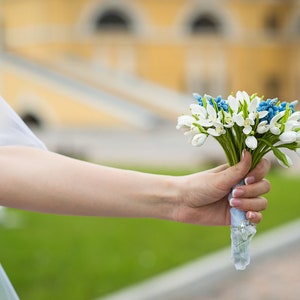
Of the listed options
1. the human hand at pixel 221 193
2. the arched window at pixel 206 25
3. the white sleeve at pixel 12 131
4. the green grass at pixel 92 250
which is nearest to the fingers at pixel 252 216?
the human hand at pixel 221 193

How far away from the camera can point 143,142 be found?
23109 millimetres

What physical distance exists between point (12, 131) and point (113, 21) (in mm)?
29358

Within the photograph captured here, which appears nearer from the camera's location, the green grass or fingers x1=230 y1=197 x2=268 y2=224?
fingers x1=230 y1=197 x2=268 y2=224

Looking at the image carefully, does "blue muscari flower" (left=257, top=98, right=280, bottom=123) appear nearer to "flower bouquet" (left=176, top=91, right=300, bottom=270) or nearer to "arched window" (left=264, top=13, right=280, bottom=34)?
"flower bouquet" (left=176, top=91, right=300, bottom=270)

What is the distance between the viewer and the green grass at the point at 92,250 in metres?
6.57

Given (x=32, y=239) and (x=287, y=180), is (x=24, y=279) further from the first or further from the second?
(x=287, y=180)

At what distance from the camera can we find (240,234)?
2180 mm

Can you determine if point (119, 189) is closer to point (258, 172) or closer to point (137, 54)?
point (258, 172)

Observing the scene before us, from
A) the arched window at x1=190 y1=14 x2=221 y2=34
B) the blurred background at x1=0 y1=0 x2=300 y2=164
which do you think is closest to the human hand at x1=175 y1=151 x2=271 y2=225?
the blurred background at x1=0 y1=0 x2=300 y2=164

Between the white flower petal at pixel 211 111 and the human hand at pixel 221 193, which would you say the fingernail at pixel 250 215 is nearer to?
the human hand at pixel 221 193

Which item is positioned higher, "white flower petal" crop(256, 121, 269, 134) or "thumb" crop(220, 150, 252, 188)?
"white flower petal" crop(256, 121, 269, 134)

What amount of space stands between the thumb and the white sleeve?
1.58 ft

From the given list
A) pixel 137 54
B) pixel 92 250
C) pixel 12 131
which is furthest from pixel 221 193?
pixel 137 54

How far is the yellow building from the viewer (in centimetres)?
2858
